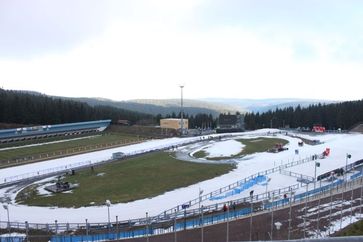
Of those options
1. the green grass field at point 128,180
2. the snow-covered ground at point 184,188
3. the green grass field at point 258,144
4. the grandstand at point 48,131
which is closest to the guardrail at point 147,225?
the snow-covered ground at point 184,188

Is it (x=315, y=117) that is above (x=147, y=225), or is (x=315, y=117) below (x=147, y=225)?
above

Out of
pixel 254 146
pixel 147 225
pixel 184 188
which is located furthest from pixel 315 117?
pixel 147 225

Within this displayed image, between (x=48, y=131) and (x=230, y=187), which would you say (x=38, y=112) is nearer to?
(x=48, y=131)

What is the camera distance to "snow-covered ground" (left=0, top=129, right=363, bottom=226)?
28016mm

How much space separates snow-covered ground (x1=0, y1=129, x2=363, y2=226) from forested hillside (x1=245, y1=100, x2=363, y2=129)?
27.5m

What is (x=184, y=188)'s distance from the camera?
35.3 m

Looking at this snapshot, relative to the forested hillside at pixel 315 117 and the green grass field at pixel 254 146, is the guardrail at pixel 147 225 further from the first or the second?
the forested hillside at pixel 315 117

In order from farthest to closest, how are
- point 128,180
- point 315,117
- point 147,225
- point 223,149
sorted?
point 315,117 < point 223,149 < point 128,180 < point 147,225

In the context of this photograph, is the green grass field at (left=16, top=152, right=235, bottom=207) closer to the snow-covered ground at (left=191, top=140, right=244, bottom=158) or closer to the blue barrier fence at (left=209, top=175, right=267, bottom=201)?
the blue barrier fence at (left=209, top=175, right=267, bottom=201)

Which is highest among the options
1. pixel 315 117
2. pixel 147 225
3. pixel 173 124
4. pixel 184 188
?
pixel 315 117

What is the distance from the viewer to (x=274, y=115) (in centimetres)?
10838

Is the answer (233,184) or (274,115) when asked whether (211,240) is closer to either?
(233,184)

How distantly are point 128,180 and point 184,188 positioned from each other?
6807 millimetres

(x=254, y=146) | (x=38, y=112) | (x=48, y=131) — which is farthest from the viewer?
(x=38, y=112)
